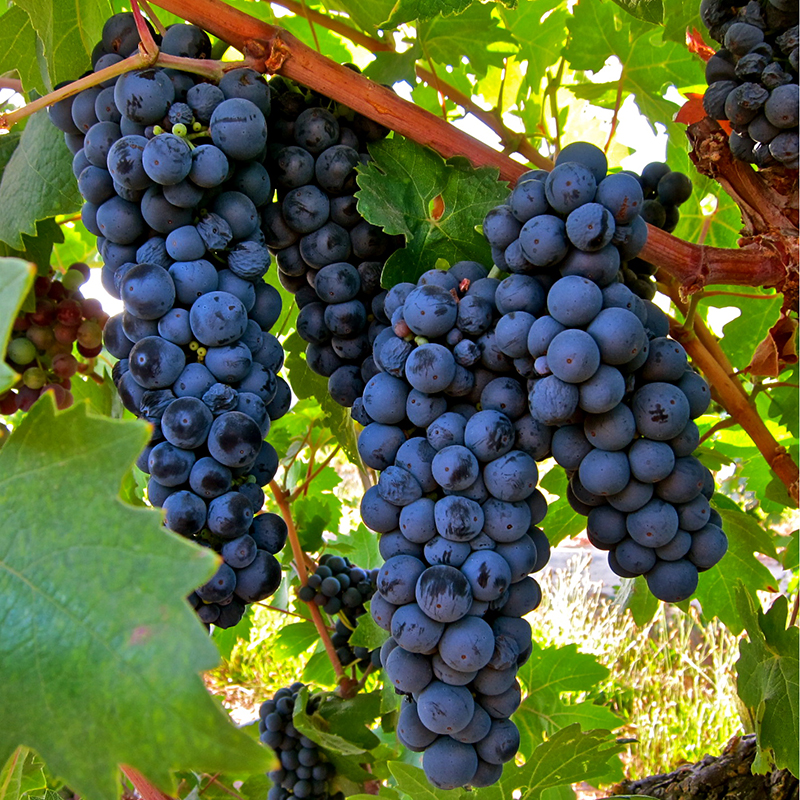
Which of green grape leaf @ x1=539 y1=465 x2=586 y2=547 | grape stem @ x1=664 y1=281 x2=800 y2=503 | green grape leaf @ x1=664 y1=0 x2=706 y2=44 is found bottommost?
green grape leaf @ x1=539 y1=465 x2=586 y2=547

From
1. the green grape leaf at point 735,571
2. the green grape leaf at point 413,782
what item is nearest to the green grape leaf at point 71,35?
the green grape leaf at point 413,782

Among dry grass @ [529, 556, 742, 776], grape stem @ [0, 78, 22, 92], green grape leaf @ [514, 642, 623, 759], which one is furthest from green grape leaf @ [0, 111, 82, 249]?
dry grass @ [529, 556, 742, 776]

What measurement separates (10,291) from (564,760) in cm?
79

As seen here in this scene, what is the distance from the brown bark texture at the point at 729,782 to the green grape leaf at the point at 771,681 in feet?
0.27

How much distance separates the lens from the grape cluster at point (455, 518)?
0.59 metres

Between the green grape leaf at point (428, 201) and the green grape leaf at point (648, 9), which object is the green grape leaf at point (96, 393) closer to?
the green grape leaf at point (428, 201)

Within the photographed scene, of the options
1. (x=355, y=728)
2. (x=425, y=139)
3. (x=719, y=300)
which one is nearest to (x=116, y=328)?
(x=425, y=139)

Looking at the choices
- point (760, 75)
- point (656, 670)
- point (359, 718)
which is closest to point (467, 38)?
point (760, 75)

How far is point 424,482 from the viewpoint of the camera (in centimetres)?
63

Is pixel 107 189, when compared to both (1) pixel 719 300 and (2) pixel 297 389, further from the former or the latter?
(1) pixel 719 300

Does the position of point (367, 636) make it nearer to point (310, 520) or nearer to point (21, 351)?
point (310, 520)

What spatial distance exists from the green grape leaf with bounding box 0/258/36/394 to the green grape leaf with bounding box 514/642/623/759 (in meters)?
1.17

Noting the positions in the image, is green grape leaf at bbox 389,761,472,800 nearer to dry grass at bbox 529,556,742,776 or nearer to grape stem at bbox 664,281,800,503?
grape stem at bbox 664,281,800,503

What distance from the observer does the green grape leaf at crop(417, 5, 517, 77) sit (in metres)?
1.07
